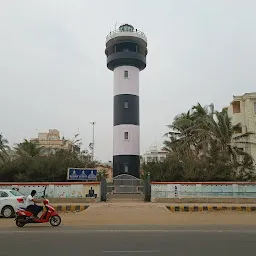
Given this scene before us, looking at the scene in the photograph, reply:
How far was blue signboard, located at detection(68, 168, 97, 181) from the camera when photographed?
85.4ft

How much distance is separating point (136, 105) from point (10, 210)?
20.5 m

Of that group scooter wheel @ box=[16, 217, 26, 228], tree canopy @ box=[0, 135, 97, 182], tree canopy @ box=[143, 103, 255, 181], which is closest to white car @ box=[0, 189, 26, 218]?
scooter wheel @ box=[16, 217, 26, 228]

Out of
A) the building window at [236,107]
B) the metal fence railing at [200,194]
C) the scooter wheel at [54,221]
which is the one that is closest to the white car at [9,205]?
the scooter wheel at [54,221]

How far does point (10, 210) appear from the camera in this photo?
1739cm

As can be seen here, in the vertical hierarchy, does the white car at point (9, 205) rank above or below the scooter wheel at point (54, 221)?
above

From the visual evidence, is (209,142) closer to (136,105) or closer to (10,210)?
(136,105)

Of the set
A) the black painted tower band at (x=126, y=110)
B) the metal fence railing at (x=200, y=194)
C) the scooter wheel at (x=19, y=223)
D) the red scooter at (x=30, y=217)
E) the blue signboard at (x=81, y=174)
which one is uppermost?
the black painted tower band at (x=126, y=110)

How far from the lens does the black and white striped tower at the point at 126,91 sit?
3400cm

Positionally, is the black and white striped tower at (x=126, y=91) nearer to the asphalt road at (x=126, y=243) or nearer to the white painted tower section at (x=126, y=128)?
the white painted tower section at (x=126, y=128)

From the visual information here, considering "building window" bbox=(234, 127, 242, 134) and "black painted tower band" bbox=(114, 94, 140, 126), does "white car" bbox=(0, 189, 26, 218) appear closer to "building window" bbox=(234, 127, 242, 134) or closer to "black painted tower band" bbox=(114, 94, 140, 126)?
"black painted tower band" bbox=(114, 94, 140, 126)

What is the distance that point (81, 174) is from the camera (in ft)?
86.4

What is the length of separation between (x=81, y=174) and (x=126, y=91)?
1217 centimetres

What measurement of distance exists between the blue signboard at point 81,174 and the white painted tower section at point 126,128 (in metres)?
7.67

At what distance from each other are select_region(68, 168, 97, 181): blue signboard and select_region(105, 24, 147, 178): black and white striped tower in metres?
7.36
